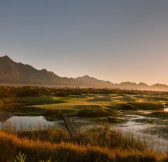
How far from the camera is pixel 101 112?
139 ft

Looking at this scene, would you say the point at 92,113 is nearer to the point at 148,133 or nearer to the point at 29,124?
the point at 29,124

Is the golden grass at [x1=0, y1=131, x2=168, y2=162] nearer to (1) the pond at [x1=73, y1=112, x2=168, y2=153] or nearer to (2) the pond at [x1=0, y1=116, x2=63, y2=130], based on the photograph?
(1) the pond at [x1=73, y1=112, x2=168, y2=153]

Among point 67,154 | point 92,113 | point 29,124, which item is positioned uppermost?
point 67,154

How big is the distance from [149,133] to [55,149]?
1711 cm

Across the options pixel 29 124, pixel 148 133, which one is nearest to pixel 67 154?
pixel 148 133

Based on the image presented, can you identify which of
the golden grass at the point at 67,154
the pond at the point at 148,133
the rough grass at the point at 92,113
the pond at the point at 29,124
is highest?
the golden grass at the point at 67,154

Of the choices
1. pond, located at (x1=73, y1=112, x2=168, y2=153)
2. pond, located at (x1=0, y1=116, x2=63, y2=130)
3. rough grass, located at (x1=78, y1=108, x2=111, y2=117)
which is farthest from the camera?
rough grass, located at (x1=78, y1=108, x2=111, y2=117)

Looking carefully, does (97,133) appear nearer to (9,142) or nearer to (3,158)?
(9,142)

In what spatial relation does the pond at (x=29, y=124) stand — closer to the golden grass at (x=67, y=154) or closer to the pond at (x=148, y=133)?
the pond at (x=148, y=133)

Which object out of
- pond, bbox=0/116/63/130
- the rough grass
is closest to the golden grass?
pond, bbox=0/116/63/130

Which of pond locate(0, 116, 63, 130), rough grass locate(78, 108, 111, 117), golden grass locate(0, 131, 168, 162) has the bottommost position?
pond locate(0, 116, 63, 130)

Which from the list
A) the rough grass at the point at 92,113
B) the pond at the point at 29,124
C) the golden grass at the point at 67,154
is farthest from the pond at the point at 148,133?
the golden grass at the point at 67,154

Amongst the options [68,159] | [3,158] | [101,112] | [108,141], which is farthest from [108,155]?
[101,112]

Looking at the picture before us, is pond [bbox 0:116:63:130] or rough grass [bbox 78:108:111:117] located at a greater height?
rough grass [bbox 78:108:111:117]
